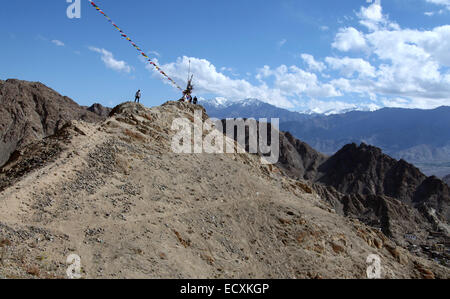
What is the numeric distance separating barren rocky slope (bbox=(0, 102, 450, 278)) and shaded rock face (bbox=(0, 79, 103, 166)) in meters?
69.4

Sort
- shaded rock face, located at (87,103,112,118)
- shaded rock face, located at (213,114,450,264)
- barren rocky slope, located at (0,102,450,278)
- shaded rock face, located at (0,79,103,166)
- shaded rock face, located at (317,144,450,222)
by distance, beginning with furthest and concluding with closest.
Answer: shaded rock face, located at (87,103,112,118) < shaded rock face, located at (317,144,450,222) < shaded rock face, located at (0,79,103,166) < shaded rock face, located at (213,114,450,264) < barren rocky slope, located at (0,102,450,278)

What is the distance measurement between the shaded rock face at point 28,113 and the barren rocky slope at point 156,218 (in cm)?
6938

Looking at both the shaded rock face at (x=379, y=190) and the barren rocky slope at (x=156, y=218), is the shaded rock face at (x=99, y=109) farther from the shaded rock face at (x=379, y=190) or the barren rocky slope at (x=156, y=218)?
the barren rocky slope at (x=156, y=218)

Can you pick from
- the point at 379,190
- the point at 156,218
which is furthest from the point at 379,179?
the point at 156,218

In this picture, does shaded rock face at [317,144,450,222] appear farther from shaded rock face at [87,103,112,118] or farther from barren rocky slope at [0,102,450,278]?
barren rocky slope at [0,102,450,278]

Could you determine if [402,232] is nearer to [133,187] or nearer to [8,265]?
[133,187]

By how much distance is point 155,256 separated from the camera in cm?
1419

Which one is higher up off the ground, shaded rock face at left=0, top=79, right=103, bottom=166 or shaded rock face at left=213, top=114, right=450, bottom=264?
shaded rock face at left=0, top=79, right=103, bottom=166

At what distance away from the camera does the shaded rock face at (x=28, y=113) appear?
84.2 m

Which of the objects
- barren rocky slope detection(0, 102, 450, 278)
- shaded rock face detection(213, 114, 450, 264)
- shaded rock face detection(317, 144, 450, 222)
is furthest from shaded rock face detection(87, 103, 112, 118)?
barren rocky slope detection(0, 102, 450, 278)

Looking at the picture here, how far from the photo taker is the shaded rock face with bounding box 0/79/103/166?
84.2 m

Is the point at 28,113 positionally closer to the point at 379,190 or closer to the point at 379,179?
the point at 379,190

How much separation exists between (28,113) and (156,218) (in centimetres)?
8736

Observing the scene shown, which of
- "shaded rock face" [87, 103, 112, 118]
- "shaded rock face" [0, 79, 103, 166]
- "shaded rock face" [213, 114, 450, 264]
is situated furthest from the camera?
"shaded rock face" [87, 103, 112, 118]
